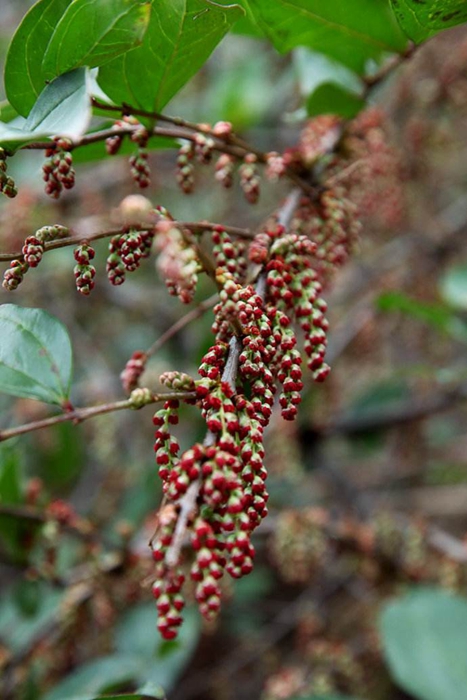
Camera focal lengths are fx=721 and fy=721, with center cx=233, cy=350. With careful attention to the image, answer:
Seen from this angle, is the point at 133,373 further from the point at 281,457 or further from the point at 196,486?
the point at 281,457

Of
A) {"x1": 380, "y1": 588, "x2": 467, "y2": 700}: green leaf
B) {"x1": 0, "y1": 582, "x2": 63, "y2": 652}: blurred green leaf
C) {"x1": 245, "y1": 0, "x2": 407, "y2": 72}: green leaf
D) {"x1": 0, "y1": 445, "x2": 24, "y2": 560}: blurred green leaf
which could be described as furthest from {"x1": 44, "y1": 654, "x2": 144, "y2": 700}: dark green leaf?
{"x1": 245, "y1": 0, "x2": 407, "y2": 72}: green leaf

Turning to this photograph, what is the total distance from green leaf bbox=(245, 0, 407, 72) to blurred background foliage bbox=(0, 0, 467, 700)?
12cm

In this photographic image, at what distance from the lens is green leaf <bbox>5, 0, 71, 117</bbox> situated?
83 cm

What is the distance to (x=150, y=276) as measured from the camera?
3.14 metres

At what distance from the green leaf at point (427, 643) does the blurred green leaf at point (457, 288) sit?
76cm

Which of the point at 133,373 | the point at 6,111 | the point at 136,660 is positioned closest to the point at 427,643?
the point at 136,660

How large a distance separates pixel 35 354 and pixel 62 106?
0.90 feet

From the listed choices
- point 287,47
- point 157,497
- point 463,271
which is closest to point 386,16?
point 287,47

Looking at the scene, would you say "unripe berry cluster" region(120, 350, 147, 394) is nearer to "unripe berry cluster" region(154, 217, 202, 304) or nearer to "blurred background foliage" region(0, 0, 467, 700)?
Answer: "unripe berry cluster" region(154, 217, 202, 304)

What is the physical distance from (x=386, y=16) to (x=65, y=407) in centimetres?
79

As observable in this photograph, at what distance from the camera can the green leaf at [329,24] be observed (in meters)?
1.05

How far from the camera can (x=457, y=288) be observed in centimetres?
199

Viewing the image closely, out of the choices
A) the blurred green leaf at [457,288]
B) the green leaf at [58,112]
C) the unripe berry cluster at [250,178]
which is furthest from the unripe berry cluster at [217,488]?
the blurred green leaf at [457,288]

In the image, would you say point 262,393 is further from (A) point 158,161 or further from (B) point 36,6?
(A) point 158,161
